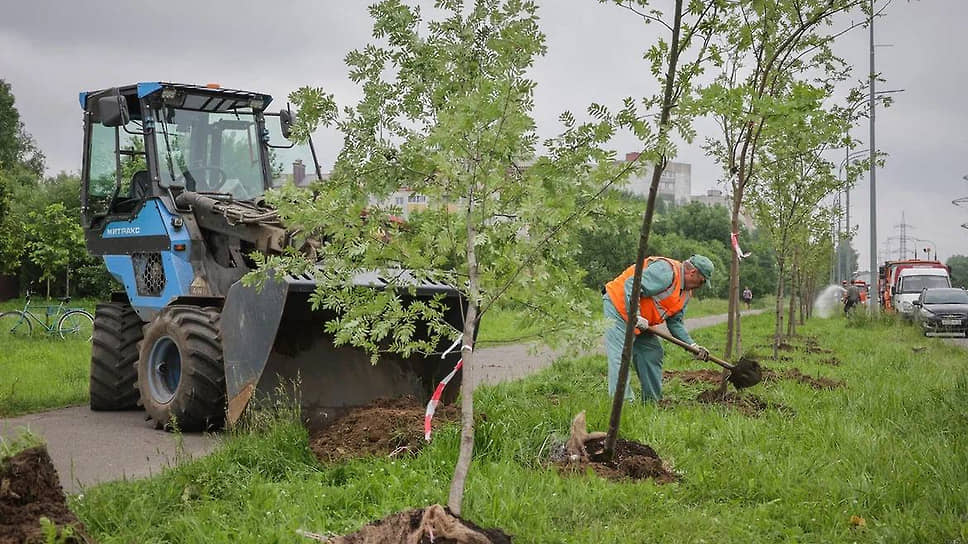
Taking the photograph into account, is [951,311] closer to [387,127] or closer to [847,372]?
[847,372]

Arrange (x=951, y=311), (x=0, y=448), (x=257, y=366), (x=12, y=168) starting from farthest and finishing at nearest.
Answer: (x=12, y=168) → (x=951, y=311) → (x=257, y=366) → (x=0, y=448)

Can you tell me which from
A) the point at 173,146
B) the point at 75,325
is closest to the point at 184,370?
the point at 173,146

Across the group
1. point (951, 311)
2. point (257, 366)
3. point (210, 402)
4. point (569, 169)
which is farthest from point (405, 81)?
point (951, 311)

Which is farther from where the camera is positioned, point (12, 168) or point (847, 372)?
point (12, 168)

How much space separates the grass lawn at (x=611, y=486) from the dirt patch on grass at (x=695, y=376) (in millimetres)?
2596

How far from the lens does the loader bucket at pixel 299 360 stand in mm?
6262

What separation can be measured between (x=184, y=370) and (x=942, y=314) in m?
20.9

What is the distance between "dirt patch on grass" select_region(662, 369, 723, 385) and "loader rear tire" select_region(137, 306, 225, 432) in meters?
5.01

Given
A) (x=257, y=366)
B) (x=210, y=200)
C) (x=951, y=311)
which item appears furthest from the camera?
(x=951, y=311)

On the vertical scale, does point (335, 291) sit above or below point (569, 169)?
below

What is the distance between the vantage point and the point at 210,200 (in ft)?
26.4

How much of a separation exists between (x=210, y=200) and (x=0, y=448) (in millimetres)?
4571

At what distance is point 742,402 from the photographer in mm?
7648

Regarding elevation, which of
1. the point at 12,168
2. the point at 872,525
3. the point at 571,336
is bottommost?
the point at 872,525
